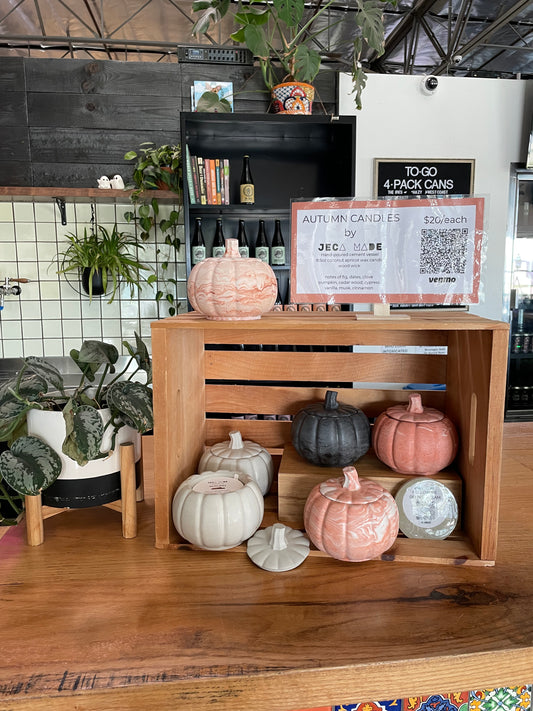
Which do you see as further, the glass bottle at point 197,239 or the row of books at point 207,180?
the glass bottle at point 197,239

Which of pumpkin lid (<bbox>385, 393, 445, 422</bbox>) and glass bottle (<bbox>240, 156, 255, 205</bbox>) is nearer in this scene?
pumpkin lid (<bbox>385, 393, 445, 422</bbox>)

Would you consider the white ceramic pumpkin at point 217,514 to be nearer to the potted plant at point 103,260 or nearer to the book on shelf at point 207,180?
the book on shelf at point 207,180

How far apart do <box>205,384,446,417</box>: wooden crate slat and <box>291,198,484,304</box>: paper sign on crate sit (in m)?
0.29

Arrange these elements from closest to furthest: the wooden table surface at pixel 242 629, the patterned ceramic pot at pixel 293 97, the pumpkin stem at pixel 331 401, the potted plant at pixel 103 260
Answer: the wooden table surface at pixel 242 629 → the pumpkin stem at pixel 331 401 → the patterned ceramic pot at pixel 293 97 → the potted plant at pixel 103 260

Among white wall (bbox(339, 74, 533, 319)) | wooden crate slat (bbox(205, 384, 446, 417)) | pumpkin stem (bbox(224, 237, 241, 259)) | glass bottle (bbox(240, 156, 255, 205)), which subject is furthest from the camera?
white wall (bbox(339, 74, 533, 319))

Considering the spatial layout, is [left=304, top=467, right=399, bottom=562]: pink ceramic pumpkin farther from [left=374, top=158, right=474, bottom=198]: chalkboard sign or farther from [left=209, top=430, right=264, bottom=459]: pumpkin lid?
[left=374, top=158, right=474, bottom=198]: chalkboard sign

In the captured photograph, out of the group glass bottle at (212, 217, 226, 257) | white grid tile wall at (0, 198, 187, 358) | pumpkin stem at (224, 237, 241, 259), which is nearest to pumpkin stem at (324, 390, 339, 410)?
pumpkin stem at (224, 237, 241, 259)

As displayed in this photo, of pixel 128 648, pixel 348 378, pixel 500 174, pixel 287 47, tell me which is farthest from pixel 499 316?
pixel 128 648

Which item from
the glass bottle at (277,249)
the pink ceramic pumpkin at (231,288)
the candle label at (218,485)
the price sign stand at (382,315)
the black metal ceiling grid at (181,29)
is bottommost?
the candle label at (218,485)

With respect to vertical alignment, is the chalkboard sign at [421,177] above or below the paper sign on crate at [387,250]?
above

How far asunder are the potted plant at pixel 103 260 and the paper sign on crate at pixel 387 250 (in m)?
2.42

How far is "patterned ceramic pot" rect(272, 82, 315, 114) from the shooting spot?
2.69 meters

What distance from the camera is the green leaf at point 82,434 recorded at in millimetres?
789

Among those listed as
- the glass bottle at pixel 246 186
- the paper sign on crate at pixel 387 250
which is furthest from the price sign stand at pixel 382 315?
the glass bottle at pixel 246 186
